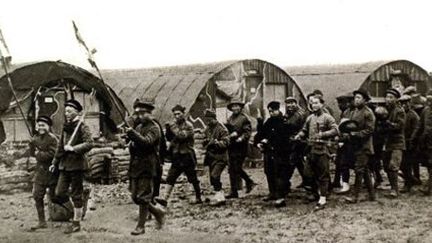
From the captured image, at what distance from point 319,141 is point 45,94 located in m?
6.83

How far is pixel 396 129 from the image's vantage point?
419 inches

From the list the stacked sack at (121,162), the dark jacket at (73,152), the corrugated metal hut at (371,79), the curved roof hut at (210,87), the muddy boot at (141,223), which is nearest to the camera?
the muddy boot at (141,223)

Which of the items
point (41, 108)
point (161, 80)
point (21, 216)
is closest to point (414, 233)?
point (21, 216)

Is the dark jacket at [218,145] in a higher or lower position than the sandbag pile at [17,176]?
higher

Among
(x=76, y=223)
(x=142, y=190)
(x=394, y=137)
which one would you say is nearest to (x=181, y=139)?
(x=142, y=190)

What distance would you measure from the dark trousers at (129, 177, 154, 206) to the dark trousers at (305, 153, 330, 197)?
112 inches

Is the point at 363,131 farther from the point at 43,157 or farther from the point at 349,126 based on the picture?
the point at 43,157

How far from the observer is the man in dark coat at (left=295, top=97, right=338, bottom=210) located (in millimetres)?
9625

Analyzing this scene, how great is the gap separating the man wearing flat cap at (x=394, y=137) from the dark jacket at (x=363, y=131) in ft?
2.33

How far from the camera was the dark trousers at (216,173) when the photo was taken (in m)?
10.5

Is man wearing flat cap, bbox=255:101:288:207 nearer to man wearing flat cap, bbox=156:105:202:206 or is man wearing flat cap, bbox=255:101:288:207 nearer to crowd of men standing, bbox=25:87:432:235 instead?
crowd of men standing, bbox=25:87:432:235

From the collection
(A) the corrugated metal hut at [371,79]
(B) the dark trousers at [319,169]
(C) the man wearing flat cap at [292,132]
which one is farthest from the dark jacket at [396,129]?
(A) the corrugated metal hut at [371,79]

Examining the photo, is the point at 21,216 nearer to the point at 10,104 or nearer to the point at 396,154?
the point at 10,104

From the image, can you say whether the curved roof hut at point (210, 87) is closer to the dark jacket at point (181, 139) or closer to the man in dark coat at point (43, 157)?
the dark jacket at point (181, 139)
